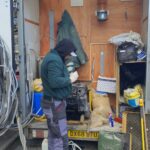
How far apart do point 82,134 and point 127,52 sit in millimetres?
1469

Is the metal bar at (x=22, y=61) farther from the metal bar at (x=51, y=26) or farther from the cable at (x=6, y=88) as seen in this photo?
the metal bar at (x=51, y=26)

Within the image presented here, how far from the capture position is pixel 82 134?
12.9 feet

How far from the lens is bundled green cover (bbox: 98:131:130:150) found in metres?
3.69

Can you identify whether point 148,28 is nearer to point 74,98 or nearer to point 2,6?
point 74,98

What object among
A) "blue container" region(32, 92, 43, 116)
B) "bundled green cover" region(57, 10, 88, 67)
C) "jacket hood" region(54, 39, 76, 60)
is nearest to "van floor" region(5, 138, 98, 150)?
"blue container" region(32, 92, 43, 116)

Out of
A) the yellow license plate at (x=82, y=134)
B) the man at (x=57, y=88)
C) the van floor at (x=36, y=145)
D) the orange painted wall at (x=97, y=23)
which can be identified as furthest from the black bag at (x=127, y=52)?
the van floor at (x=36, y=145)

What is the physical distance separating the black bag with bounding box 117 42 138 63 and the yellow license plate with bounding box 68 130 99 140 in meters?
1.29

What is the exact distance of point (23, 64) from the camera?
398cm

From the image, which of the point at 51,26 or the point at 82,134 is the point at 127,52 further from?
the point at 51,26

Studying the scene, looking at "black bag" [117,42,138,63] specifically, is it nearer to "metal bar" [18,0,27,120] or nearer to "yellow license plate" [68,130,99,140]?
"yellow license plate" [68,130,99,140]

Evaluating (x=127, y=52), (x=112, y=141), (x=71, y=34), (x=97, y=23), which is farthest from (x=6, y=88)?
(x=97, y=23)

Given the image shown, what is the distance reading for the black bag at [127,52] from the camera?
4.39 metres

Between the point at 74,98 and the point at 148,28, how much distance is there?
4.89 ft

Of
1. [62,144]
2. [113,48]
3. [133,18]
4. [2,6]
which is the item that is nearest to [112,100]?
[113,48]
